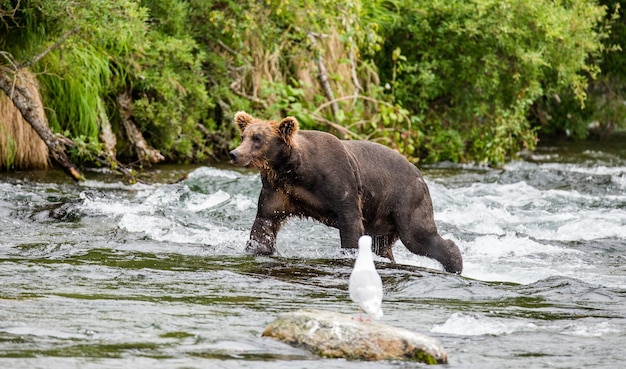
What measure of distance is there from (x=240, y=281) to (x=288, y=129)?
1586 millimetres

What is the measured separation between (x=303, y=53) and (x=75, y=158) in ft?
14.4

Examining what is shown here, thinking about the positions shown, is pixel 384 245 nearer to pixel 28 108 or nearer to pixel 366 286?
pixel 366 286

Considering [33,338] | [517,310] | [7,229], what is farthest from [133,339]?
[7,229]

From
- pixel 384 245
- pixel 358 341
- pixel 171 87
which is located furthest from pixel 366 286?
pixel 171 87

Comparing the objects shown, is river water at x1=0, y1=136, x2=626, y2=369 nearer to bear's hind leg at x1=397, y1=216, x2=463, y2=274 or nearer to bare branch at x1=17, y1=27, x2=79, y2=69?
bear's hind leg at x1=397, y1=216, x2=463, y2=274

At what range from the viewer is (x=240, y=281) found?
21.9 feet

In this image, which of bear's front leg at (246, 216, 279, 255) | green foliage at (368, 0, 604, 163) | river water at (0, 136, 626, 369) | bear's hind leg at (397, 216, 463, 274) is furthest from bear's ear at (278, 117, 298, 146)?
green foliage at (368, 0, 604, 163)

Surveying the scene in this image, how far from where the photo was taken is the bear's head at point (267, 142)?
25.5 feet

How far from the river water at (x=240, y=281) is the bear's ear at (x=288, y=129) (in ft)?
3.03

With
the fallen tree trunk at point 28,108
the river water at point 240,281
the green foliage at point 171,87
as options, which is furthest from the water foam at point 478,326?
the green foliage at point 171,87

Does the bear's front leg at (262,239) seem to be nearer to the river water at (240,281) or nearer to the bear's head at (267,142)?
the river water at (240,281)

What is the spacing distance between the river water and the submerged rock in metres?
0.07

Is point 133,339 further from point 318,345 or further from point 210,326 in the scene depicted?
point 318,345

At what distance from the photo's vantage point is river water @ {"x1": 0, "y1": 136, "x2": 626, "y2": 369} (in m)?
4.91
